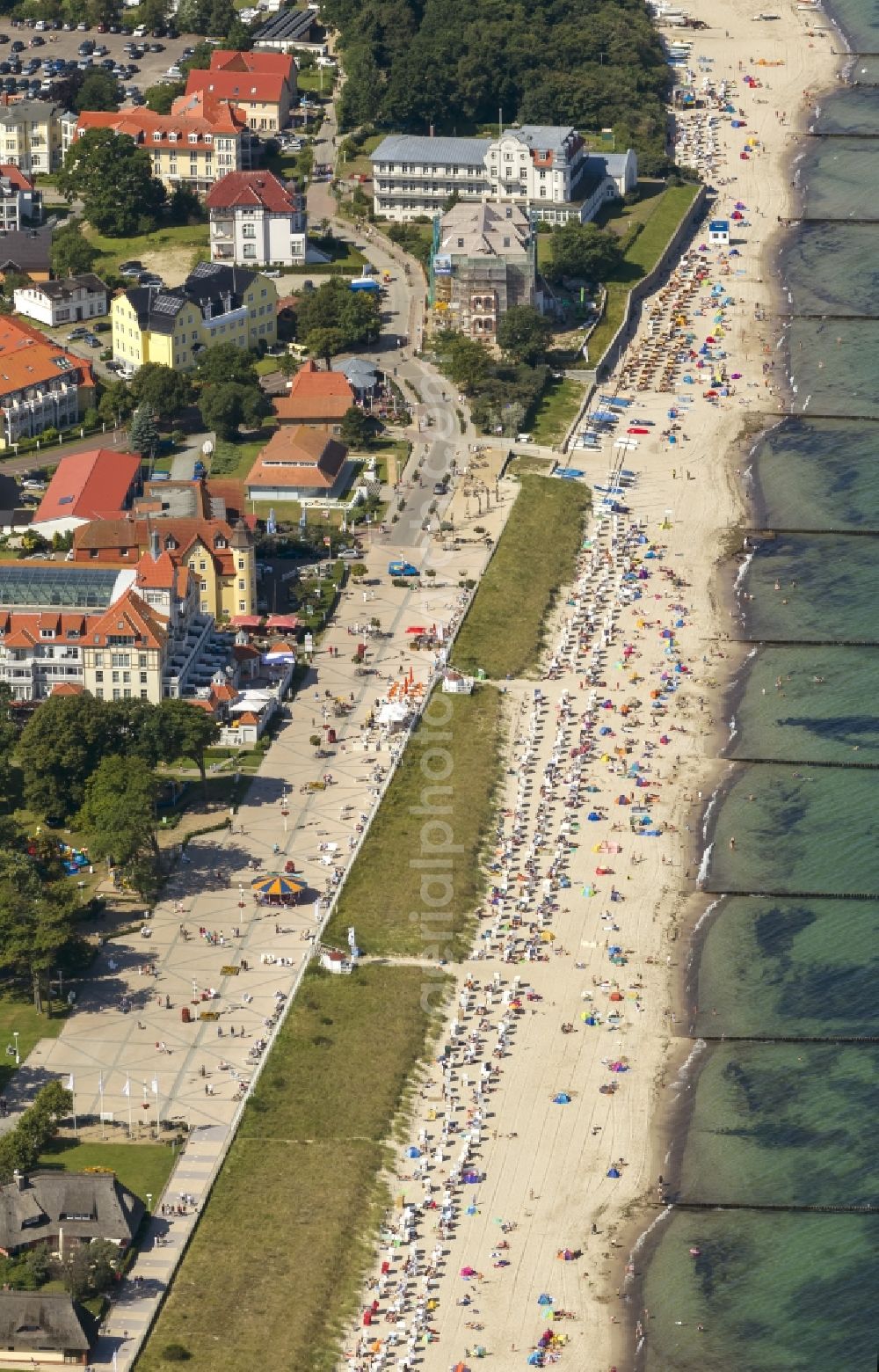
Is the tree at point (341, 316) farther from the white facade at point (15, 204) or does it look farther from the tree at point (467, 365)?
the white facade at point (15, 204)

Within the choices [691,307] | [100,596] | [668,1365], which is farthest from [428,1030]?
[691,307]

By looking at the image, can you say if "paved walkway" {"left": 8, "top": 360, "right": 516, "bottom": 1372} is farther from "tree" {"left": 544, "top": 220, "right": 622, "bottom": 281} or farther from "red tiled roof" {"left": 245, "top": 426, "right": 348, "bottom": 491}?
"tree" {"left": 544, "top": 220, "right": 622, "bottom": 281}

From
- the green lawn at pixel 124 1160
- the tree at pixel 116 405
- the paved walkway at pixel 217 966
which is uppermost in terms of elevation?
the green lawn at pixel 124 1160

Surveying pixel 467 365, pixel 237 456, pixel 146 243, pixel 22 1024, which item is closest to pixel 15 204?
pixel 146 243

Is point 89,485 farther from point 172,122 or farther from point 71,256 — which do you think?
point 172,122

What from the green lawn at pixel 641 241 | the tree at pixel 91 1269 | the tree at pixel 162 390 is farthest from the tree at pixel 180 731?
the green lawn at pixel 641 241

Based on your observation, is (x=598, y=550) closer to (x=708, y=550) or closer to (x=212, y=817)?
(x=708, y=550)
